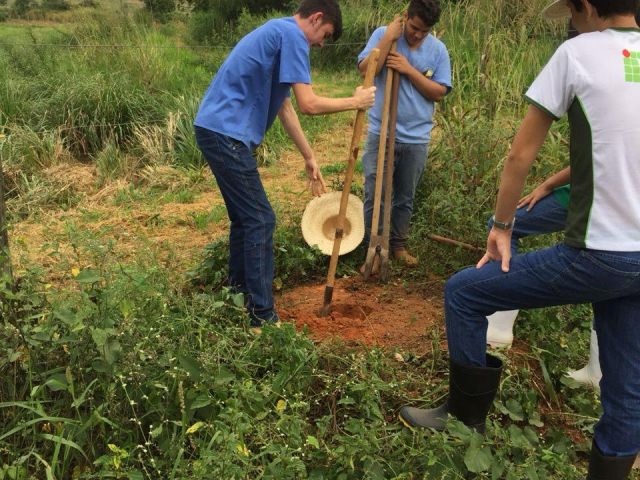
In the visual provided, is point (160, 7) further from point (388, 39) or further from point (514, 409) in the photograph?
point (514, 409)

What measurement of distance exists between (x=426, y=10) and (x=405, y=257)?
1617 mm

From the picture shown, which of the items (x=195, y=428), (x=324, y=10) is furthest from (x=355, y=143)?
(x=195, y=428)

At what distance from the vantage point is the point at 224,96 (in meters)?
3.04

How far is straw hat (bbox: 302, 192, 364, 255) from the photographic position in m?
4.21

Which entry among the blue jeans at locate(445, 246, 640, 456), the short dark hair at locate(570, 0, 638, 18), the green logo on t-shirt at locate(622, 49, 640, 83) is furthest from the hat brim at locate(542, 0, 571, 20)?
the blue jeans at locate(445, 246, 640, 456)

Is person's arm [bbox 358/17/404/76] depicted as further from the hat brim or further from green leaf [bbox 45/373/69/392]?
green leaf [bbox 45/373/69/392]

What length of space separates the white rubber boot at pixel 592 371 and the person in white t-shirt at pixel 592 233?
71 centimetres

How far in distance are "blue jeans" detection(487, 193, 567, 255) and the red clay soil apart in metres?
0.84

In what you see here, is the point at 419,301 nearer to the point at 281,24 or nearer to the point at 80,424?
the point at 281,24

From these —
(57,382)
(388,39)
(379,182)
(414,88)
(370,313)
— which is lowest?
(370,313)

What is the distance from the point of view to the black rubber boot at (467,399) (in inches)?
89.3

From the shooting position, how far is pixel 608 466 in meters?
2.12

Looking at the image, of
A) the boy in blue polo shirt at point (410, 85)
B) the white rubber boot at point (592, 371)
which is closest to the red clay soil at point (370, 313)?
the boy in blue polo shirt at point (410, 85)

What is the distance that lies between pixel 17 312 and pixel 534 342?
241 centimetres
